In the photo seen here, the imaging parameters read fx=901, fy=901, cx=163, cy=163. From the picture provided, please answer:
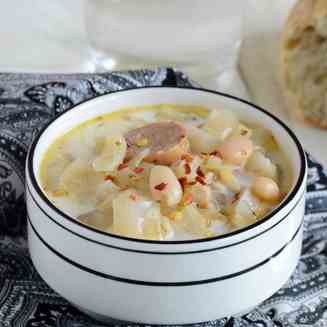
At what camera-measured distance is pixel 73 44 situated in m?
2.55

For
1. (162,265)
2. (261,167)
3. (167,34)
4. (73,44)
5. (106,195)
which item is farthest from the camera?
(73,44)

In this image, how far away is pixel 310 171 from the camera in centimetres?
181

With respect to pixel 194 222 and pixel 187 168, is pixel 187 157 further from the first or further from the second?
pixel 194 222

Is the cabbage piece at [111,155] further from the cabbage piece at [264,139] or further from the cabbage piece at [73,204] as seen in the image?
the cabbage piece at [264,139]

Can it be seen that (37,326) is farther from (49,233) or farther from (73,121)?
(73,121)

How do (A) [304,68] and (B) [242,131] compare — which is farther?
(A) [304,68]

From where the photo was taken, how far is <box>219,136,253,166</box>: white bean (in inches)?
58.7

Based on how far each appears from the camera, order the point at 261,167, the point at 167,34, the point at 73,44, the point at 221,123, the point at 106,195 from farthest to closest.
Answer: the point at 73,44
the point at 167,34
the point at 221,123
the point at 261,167
the point at 106,195

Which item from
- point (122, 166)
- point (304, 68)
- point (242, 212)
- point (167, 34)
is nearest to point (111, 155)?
point (122, 166)

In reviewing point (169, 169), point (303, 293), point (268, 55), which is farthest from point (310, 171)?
point (268, 55)

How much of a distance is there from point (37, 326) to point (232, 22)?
3.87 ft

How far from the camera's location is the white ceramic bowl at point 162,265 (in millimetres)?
1306

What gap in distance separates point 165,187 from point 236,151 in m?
0.18

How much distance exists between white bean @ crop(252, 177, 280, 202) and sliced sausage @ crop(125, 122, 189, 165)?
142 mm
